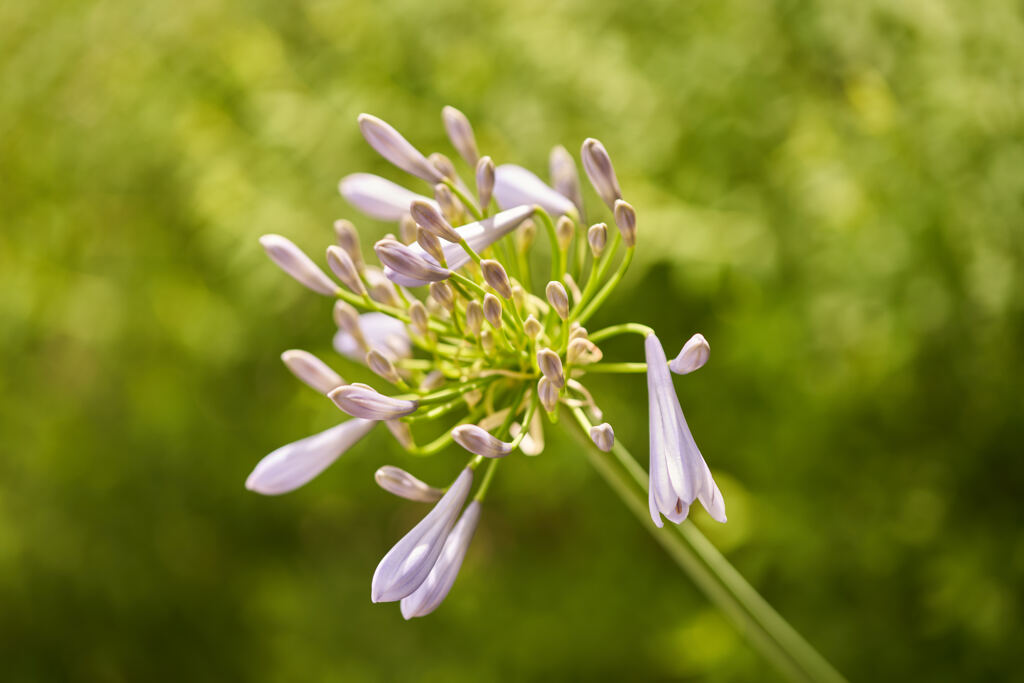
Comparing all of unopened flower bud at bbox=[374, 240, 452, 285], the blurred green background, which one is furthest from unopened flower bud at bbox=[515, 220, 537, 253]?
the blurred green background

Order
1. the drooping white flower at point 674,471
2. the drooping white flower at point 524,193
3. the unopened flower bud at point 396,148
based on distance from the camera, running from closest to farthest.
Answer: the drooping white flower at point 674,471
the unopened flower bud at point 396,148
the drooping white flower at point 524,193

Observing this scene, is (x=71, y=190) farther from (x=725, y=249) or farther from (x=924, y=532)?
(x=924, y=532)

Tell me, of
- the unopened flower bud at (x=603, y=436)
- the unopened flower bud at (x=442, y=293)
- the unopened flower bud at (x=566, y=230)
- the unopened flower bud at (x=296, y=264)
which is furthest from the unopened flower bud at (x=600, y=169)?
the unopened flower bud at (x=296, y=264)

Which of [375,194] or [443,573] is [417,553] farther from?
[375,194]

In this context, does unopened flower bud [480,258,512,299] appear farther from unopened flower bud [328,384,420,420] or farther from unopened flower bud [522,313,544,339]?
unopened flower bud [328,384,420,420]

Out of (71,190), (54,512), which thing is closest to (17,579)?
(54,512)

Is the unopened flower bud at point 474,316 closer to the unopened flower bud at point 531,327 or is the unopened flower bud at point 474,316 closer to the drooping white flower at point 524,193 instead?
the unopened flower bud at point 531,327
